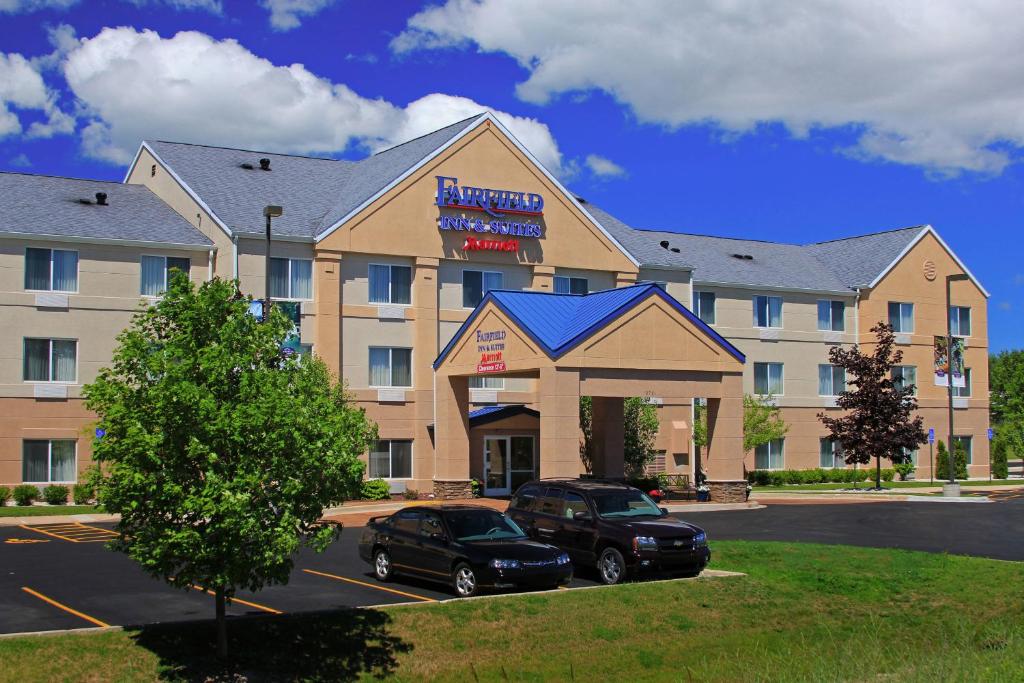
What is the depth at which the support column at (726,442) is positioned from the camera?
3856 centimetres

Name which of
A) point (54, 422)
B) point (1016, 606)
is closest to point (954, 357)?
point (1016, 606)

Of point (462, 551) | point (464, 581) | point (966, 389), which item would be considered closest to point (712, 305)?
point (966, 389)

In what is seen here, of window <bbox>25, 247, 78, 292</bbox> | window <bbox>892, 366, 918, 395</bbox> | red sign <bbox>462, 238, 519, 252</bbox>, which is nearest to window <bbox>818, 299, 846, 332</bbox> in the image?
window <bbox>892, 366, 918, 395</bbox>

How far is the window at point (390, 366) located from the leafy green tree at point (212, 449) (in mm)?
29528

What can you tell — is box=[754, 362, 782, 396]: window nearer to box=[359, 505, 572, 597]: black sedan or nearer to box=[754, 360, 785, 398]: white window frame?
box=[754, 360, 785, 398]: white window frame

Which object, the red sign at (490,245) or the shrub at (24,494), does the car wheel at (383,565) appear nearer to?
the shrub at (24,494)

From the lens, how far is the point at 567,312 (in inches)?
1484

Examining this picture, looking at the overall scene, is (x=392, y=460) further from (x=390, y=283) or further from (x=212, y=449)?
(x=212, y=449)

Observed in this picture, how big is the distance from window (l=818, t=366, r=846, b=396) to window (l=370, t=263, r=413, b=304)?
76.9 ft

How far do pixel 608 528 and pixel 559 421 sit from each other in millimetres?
13639

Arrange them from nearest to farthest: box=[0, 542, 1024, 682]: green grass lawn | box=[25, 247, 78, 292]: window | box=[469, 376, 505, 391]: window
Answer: box=[0, 542, 1024, 682]: green grass lawn → box=[25, 247, 78, 292]: window → box=[469, 376, 505, 391]: window

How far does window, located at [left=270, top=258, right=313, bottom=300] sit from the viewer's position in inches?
1667

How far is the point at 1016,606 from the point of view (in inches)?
808

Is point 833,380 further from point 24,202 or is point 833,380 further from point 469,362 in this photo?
point 24,202
